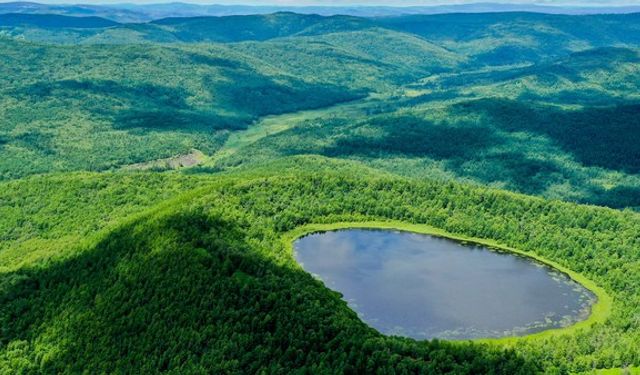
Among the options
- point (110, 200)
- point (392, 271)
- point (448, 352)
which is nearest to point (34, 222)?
point (110, 200)

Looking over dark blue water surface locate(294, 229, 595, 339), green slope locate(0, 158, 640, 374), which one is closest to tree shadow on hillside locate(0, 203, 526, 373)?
green slope locate(0, 158, 640, 374)

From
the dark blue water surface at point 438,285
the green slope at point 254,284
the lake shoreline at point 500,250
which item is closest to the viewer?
the green slope at point 254,284

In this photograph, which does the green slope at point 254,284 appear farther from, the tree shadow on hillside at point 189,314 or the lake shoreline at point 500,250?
the lake shoreline at point 500,250

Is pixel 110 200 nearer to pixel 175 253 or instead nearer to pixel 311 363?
pixel 175 253

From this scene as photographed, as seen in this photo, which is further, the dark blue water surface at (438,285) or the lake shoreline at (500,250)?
the dark blue water surface at (438,285)

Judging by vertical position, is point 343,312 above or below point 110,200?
above

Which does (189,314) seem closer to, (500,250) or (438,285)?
(438,285)

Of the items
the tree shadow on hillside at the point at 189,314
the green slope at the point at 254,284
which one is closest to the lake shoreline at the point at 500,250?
the green slope at the point at 254,284

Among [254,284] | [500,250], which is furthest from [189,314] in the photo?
[500,250]
